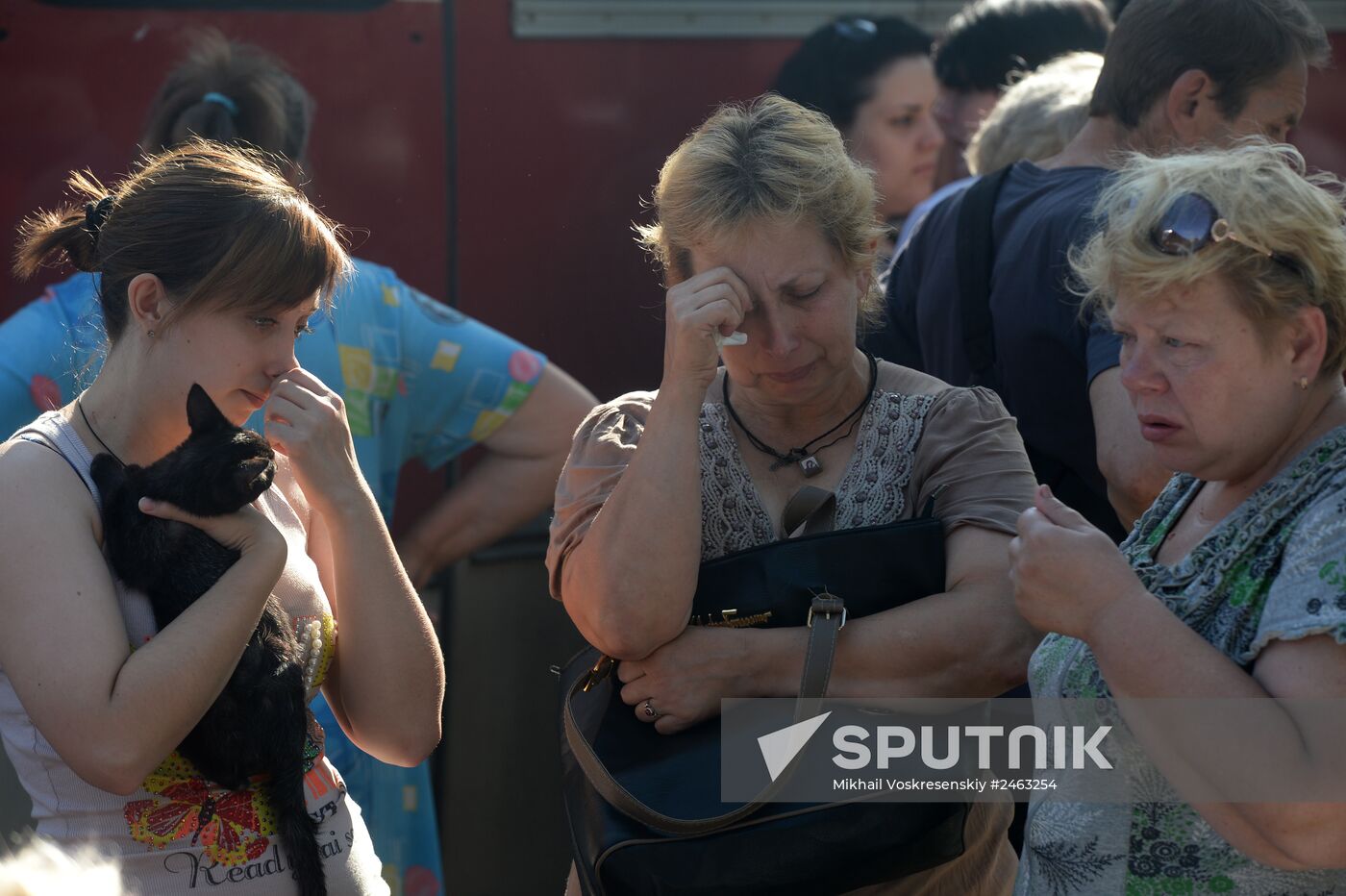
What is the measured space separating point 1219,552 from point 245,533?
4.49 feet

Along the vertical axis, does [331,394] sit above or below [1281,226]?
below

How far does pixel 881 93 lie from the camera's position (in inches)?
175

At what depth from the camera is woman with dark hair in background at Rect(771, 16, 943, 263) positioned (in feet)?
14.1

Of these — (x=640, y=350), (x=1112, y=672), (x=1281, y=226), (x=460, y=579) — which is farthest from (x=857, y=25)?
(x=1112, y=672)

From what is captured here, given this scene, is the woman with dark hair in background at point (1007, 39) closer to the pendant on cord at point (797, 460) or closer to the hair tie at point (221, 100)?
the hair tie at point (221, 100)

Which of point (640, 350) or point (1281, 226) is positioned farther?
point (640, 350)

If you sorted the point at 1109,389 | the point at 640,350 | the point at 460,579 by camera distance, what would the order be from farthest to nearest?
the point at 640,350
the point at 460,579
the point at 1109,389

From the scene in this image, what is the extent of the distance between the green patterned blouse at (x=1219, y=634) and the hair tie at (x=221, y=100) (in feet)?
8.00

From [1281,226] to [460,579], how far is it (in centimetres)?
271

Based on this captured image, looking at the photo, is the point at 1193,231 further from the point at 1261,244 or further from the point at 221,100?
the point at 221,100

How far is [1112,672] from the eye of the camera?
5.49 feet

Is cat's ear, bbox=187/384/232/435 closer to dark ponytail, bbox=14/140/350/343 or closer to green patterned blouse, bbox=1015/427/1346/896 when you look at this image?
dark ponytail, bbox=14/140/350/343

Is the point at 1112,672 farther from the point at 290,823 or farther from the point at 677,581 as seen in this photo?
the point at 290,823

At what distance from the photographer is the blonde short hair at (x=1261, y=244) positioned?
67.2 inches
